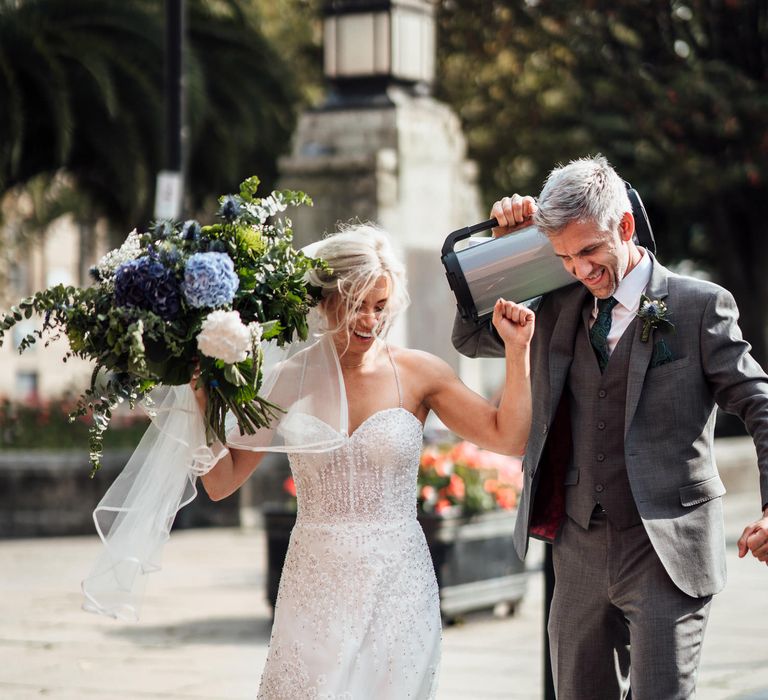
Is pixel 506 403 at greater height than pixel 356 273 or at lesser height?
lesser

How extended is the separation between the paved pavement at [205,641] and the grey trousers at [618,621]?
140cm

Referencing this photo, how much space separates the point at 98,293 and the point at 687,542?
176cm

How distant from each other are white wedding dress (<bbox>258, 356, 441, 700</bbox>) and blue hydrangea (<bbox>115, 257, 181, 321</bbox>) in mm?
637

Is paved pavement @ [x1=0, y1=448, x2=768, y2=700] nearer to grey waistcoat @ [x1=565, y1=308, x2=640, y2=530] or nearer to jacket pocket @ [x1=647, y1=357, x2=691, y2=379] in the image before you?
grey waistcoat @ [x1=565, y1=308, x2=640, y2=530]

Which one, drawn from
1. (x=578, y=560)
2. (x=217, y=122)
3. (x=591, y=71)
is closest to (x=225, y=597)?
(x=578, y=560)

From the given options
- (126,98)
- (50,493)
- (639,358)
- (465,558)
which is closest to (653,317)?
(639,358)

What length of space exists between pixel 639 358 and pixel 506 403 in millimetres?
429

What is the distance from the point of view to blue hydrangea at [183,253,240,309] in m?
3.65

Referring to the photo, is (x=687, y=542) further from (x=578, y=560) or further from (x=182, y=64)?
(x=182, y=64)

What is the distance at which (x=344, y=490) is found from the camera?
4.20m

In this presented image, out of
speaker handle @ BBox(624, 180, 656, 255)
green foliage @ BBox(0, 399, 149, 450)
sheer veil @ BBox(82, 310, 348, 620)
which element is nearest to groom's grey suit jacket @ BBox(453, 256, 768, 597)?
speaker handle @ BBox(624, 180, 656, 255)

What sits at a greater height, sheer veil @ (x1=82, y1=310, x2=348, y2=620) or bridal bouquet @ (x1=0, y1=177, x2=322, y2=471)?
bridal bouquet @ (x1=0, y1=177, x2=322, y2=471)

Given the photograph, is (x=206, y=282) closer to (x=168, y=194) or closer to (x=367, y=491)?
(x=367, y=491)

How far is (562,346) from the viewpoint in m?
3.99
